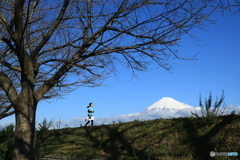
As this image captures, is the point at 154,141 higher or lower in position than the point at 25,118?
lower

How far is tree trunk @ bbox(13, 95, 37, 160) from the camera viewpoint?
7.54 metres

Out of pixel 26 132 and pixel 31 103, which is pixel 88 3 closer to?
pixel 31 103

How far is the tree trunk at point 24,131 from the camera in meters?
7.54

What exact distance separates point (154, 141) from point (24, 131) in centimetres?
583

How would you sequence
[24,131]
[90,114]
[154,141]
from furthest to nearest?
[90,114], [154,141], [24,131]

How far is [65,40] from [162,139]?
226 inches

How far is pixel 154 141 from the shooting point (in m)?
11.7

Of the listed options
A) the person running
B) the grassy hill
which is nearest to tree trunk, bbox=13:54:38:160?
the grassy hill

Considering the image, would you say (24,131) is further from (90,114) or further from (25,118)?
(90,114)

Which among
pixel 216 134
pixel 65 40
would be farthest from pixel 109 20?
pixel 216 134

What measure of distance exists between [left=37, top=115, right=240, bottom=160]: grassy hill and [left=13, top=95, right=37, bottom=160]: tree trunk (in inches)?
119

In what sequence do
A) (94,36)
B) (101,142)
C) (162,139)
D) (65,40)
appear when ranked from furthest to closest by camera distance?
(101,142) → (162,139) → (65,40) → (94,36)

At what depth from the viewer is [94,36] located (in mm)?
8203

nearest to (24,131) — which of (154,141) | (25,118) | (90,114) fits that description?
(25,118)
